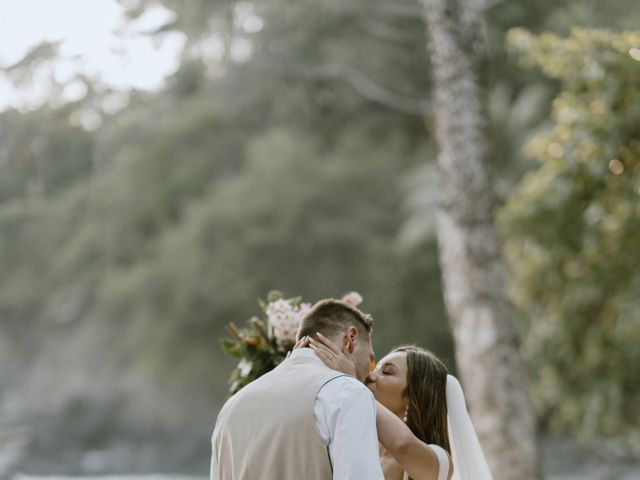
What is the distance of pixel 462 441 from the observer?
12.0 ft

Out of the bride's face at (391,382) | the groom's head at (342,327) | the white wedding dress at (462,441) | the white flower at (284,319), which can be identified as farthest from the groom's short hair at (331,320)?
the white flower at (284,319)

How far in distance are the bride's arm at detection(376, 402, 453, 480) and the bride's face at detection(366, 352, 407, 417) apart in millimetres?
248

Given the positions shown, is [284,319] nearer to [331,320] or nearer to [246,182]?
[331,320]

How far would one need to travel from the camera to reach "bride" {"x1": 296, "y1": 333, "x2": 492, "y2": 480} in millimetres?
3437

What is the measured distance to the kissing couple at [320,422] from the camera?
2.77 metres

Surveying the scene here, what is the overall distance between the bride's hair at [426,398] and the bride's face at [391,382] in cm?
2

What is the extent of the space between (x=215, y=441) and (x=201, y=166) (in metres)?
24.6

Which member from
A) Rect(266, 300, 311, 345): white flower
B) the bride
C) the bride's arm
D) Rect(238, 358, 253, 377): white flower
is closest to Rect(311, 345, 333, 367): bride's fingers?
the bride's arm

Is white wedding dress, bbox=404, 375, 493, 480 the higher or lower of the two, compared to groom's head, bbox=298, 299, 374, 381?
lower

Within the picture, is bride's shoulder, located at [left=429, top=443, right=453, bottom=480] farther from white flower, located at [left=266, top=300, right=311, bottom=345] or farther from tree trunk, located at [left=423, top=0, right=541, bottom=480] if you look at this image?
tree trunk, located at [left=423, top=0, right=541, bottom=480]

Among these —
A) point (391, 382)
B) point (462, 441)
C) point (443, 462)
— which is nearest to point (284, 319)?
point (391, 382)

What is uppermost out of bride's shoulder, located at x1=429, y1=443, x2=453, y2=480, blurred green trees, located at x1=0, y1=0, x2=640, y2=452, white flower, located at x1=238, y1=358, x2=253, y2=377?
blurred green trees, located at x1=0, y1=0, x2=640, y2=452

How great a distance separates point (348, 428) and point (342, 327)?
365 millimetres

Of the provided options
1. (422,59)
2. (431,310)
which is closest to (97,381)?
(431,310)
